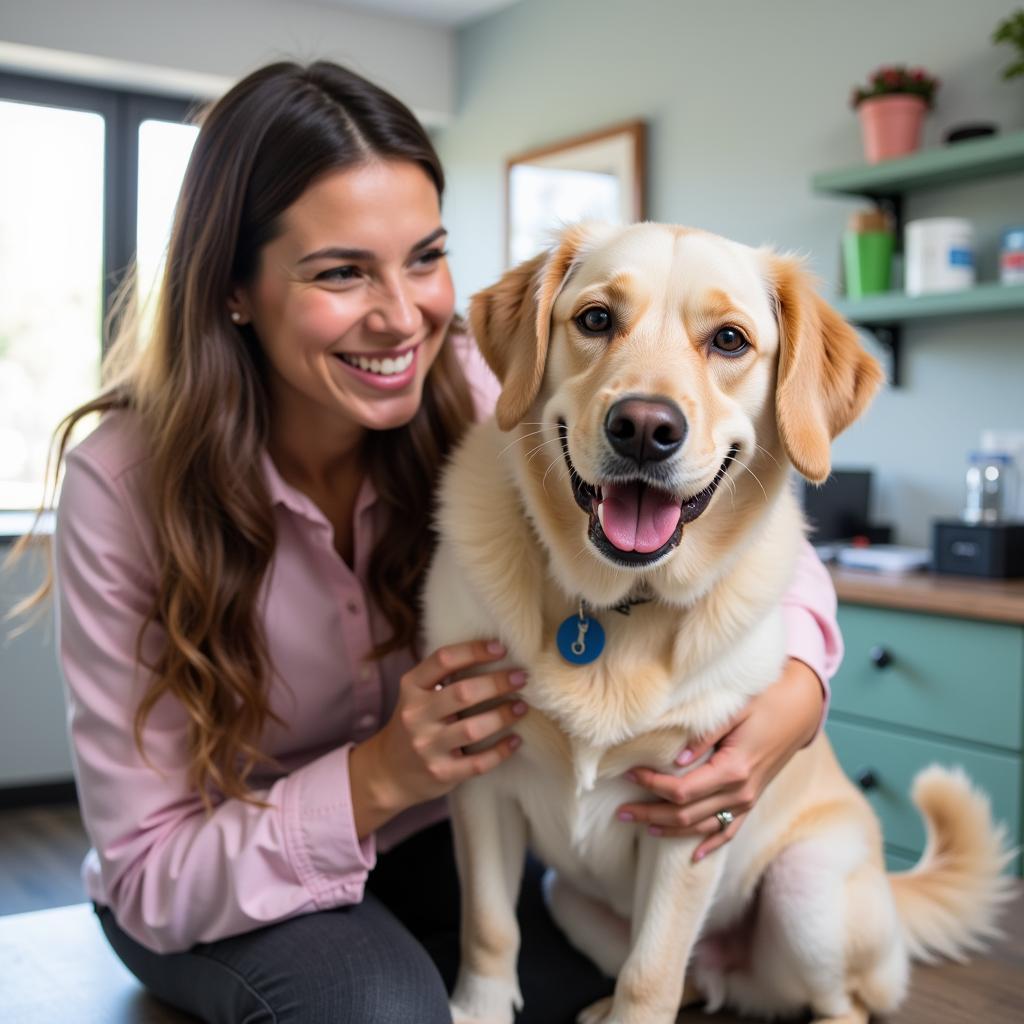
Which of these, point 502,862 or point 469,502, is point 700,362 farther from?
point 502,862

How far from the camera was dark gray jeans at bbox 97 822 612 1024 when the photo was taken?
117 centimetres

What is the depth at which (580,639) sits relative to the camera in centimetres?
117

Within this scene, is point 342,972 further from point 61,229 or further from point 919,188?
point 61,229

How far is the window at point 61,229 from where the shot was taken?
4254 millimetres

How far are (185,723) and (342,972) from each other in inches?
14.4

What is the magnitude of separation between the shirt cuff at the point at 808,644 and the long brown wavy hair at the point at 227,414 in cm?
47

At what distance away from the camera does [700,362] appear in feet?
3.76

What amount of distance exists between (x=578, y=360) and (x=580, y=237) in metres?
0.17

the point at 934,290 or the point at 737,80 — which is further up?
the point at 737,80

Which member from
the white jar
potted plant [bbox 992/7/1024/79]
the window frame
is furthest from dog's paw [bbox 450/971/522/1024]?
the window frame

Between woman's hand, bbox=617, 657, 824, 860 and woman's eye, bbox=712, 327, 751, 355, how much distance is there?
1.23 ft

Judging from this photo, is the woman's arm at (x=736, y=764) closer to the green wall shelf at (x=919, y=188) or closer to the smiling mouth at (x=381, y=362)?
the smiling mouth at (x=381, y=362)

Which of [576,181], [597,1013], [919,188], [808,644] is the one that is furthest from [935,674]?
[576,181]

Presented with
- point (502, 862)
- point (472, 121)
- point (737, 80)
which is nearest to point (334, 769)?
point (502, 862)
